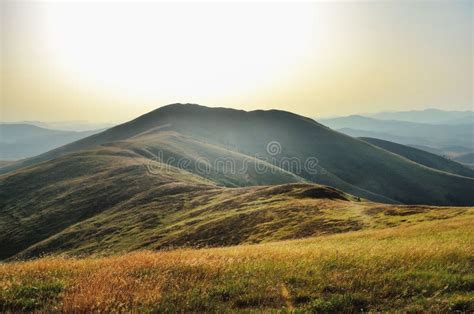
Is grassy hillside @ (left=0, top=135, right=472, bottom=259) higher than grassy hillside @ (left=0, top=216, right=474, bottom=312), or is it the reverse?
grassy hillside @ (left=0, top=216, right=474, bottom=312)

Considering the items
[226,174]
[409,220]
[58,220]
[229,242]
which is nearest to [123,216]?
[58,220]

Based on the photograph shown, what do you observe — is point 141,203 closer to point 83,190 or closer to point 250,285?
point 83,190

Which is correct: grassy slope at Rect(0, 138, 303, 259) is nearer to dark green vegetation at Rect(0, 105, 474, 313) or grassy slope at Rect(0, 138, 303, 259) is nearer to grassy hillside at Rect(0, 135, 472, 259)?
grassy hillside at Rect(0, 135, 472, 259)

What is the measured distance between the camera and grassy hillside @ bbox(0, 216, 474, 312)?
27.5 ft

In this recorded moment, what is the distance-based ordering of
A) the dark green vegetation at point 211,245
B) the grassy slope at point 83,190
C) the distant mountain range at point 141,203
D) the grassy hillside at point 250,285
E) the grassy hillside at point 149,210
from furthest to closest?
the grassy slope at point 83,190 → the distant mountain range at point 141,203 → the grassy hillside at point 149,210 → the dark green vegetation at point 211,245 → the grassy hillside at point 250,285

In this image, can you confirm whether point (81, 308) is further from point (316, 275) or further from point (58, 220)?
point (58, 220)

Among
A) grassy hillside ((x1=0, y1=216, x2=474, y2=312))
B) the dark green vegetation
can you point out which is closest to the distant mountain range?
the dark green vegetation

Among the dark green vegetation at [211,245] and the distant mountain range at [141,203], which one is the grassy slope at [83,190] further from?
the dark green vegetation at [211,245]

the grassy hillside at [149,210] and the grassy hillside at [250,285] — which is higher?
the grassy hillside at [250,285]

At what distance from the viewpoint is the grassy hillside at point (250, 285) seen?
838 centimetres

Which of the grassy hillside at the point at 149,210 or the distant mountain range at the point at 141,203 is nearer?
the grassy hillside at the point at 149,210

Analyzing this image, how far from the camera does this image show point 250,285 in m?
9.78

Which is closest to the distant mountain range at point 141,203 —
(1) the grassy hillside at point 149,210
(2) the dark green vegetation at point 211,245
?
(1) the grassy hillside at point 149,210

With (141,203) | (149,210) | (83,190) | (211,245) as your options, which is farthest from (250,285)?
(83,190)
